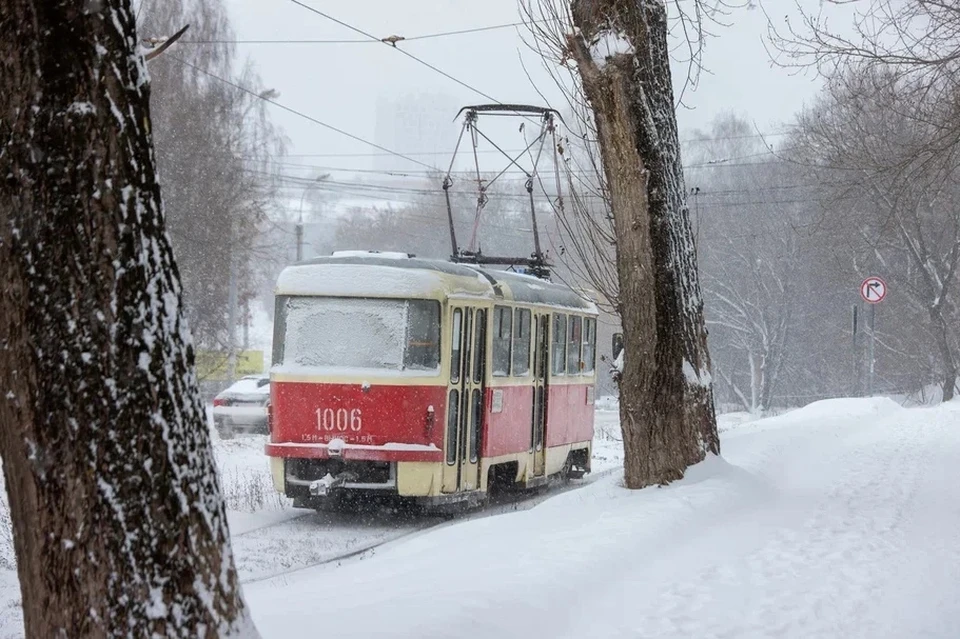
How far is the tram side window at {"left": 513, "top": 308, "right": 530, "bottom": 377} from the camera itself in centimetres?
1566

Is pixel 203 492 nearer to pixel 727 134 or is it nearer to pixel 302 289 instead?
pixel 302 289

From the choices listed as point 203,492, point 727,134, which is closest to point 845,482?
point 203,492

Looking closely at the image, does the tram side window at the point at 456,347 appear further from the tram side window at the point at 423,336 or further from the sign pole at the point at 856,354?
the sign pole at the point at 856,354

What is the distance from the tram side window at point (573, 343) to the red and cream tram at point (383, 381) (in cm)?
328

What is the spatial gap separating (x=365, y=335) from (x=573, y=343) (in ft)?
16.9

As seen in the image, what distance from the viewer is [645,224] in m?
11.9

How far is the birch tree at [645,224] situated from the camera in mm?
11562

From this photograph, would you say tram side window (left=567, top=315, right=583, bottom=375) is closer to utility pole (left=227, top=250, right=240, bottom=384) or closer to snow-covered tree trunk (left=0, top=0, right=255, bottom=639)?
snow-covered tree trunk (left=0, top=0, right=255, bottom=639)

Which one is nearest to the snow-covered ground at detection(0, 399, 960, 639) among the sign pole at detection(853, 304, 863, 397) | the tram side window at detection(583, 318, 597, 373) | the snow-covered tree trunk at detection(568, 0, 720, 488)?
the snow-covered tree trunk at detection(568, 0, 720, 488)

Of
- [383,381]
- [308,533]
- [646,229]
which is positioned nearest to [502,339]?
[383,381]

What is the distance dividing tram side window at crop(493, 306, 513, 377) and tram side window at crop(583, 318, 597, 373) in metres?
3.75

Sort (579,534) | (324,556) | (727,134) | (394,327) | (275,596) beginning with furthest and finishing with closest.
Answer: (727,134) → (394,327) → (324,556) → (579,534) → (275,596)

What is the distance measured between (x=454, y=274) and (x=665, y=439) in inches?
134

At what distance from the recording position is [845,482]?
1411cm
